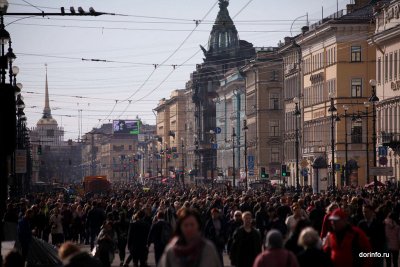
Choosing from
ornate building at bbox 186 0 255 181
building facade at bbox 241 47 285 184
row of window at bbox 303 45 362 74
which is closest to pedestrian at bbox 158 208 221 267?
row of window at bbox 303 45 362 74

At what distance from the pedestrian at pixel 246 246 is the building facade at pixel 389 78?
204ft

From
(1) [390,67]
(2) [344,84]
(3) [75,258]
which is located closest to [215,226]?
(3) [75,258]

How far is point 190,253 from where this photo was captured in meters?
12.1

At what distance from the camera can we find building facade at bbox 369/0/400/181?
276ft

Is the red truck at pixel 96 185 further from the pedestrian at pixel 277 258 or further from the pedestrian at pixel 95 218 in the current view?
the pedestrian at pixel 277 258

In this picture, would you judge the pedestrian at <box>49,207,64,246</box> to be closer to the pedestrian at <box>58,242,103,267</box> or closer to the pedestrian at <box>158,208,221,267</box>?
the pedestrian at <box>58,242,103,267</box>

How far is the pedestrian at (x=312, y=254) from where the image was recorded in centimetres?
1470

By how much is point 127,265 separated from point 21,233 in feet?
8.08

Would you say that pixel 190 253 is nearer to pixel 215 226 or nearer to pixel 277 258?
pixel 277 258

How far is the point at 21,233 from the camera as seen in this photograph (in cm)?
2897

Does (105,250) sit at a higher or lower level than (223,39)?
lower

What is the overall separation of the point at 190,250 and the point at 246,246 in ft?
25.1

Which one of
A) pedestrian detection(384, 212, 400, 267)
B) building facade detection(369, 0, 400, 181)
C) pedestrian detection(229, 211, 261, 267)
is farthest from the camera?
building facade detection(369, 0, 400, 181)

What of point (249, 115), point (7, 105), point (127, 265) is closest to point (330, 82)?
point (249, 115)
